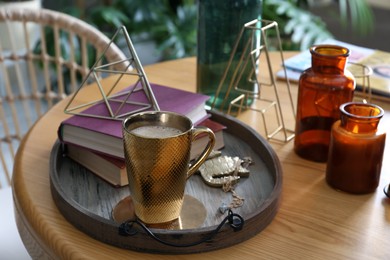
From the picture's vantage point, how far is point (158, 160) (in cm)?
62

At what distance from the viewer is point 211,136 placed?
68cm

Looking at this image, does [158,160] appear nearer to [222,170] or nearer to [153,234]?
[153,234]

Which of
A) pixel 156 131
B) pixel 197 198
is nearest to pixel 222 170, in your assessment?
pixel 197 198

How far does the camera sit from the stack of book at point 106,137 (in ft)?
2.49

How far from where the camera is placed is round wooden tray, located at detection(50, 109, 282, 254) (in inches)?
24.9

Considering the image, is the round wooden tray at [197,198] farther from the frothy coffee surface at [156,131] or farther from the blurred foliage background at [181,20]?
the blurred foliage background at [181,20]

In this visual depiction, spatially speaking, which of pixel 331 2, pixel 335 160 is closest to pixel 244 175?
pixel 335 160

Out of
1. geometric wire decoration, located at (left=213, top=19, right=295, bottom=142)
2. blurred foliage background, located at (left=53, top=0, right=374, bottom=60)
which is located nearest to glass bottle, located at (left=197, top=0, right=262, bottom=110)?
geometric wire decoration, located at (left=213, top=19, right=295, bottom=142)

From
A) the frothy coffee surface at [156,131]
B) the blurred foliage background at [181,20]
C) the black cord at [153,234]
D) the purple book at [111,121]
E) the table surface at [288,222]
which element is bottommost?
the blurred foliage background at [181,20]

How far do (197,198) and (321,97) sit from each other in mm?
245

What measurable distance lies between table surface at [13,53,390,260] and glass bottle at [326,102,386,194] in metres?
0.02

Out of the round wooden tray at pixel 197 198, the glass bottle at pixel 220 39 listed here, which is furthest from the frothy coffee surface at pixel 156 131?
the glass bottle at pixel 220 39

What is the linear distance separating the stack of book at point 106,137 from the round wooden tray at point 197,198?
1cm

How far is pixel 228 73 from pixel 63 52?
1.53m
